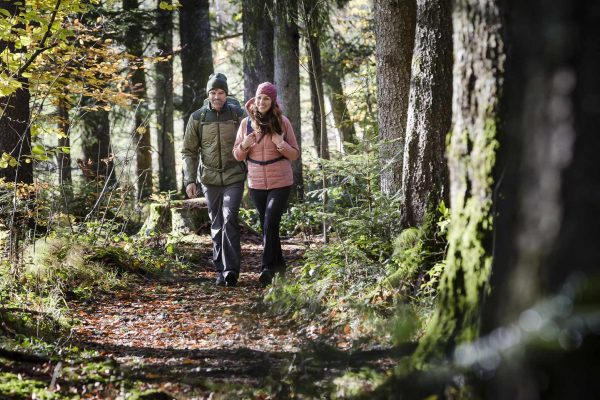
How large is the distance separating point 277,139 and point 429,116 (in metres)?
2.15

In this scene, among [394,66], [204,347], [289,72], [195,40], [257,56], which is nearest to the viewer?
[204,347]

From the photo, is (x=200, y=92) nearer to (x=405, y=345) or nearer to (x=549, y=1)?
(x=405, y=345)

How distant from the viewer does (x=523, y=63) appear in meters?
2.14

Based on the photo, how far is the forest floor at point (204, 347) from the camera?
3.76 metres

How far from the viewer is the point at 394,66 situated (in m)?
7.03

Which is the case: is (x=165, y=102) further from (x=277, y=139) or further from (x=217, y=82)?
(x=277, y=139)

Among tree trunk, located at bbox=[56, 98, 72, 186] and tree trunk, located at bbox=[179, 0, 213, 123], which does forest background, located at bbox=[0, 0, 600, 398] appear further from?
tree trunk, located at bbox=[179, 0, 213, 123]

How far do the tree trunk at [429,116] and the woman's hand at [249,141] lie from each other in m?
2.15

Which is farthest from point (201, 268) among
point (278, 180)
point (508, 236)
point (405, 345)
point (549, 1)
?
point (549, 1)

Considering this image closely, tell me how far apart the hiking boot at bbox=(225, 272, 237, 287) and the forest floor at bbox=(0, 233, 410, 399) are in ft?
0.33

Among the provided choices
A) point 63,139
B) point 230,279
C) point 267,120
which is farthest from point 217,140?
point 63,139

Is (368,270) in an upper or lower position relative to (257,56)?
lower

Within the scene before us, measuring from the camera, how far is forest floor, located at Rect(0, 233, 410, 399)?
3764 millimetres

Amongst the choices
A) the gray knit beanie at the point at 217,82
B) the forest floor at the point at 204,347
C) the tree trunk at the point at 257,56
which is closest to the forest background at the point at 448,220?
the forest floor at the point at 204,347
